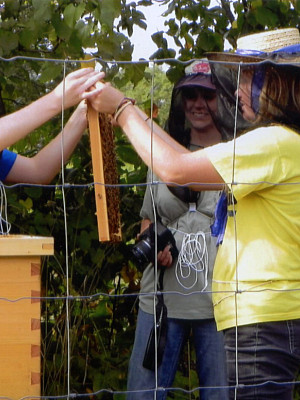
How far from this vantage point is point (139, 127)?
9.12 ft

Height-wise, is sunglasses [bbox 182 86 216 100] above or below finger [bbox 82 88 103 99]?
above

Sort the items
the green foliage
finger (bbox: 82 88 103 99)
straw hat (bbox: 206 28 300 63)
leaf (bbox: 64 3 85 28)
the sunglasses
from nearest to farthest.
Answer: straw hat (bbox: 206 28 300 63) < finger (bbox: 82 88 103 99) < leaf (bbox: 64 3 85 28) < the sunglasses < the green foliage

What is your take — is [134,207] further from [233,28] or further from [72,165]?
[233,28]

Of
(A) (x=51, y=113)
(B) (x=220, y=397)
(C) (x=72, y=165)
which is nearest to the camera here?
(A) (x=51, y=113)

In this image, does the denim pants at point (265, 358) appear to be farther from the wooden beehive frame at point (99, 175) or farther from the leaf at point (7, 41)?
the leaf at point (7, 41)

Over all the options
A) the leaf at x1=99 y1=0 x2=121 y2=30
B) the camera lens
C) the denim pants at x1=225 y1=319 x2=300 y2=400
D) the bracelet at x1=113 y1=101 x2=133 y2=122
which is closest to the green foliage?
the leaf at x1=99 y1=0 x2=121 y2=30

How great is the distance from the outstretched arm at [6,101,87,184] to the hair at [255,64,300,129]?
891mm

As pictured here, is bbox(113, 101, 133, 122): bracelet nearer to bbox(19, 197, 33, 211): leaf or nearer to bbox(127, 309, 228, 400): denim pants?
bbox(127, 309, 228, 400): denim pants

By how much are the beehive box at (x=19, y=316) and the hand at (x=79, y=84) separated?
1.83ft

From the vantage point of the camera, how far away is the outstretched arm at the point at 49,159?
11.2 ft

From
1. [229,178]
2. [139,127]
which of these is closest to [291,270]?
[229,178]

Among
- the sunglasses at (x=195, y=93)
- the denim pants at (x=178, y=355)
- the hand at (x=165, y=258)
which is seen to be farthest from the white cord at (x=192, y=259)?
the sunglasses at (x=195, y=93)

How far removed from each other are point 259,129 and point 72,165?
193 cm

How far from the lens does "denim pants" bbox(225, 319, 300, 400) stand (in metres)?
2.69
